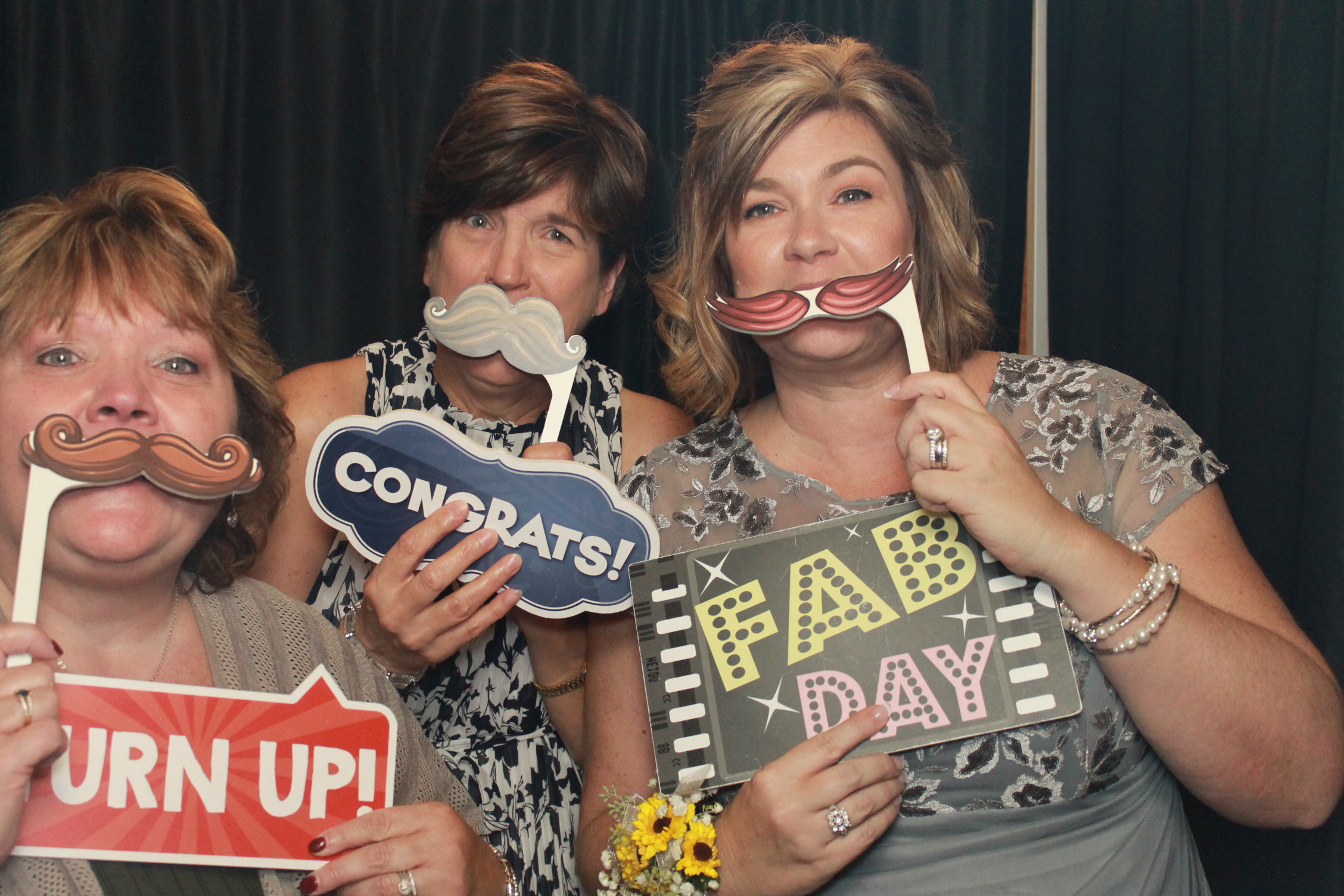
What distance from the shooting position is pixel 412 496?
1.53m

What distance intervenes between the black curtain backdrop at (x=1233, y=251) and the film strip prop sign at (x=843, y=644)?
0.62 metres

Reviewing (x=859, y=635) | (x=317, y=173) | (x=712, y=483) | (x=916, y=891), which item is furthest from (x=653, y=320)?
(x=916, y=891)

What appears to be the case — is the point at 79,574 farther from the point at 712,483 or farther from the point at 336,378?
the point at 712,483

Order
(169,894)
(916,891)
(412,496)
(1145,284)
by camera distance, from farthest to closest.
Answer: (1145,284) → (412,496) → (916,891) → (169,894)

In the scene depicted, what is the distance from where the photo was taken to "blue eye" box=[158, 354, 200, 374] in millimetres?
1291

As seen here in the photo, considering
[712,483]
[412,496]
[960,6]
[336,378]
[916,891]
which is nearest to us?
[916,891]

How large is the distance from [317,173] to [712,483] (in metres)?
1.33

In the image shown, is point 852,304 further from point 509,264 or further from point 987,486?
point 509,264

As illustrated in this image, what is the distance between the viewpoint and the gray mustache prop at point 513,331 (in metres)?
1.67

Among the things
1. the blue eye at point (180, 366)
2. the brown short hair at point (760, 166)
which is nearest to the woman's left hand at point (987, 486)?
the brown short hair at point (760, 166)

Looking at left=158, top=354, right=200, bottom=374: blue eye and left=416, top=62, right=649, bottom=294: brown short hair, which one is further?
left=416, top=62, right=649, bottom=294: brown short hair

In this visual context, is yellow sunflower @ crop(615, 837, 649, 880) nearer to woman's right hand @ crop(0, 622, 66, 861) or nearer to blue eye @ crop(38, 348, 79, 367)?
woman's right hand @ crop(0, 622, 66, 861)

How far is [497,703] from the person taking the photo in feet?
5.94

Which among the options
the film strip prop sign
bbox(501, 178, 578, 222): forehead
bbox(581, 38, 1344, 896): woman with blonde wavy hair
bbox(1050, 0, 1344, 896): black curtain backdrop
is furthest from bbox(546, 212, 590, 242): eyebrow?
bbox(1050, 0, 1344, 896): black curtain backdrop
